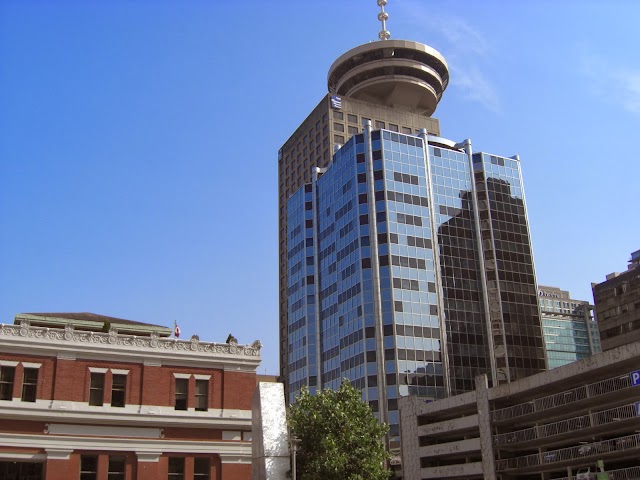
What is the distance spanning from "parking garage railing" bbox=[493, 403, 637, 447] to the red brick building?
25.8 metres

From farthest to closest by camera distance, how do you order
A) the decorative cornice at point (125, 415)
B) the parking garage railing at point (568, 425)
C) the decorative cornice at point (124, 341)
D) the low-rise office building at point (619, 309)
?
1. the low-rise office building at point (619, 309)
2. the parking garage railing at point (568, 425)
3. the decorative cornice at point (124, 341)
4. the decorative cornice at point (125, 415)

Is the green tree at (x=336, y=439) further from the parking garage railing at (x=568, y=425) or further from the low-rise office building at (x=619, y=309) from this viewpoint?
the low-rise office building at (x=619, y=309)

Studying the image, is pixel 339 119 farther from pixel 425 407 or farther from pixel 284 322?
pixel 425 407

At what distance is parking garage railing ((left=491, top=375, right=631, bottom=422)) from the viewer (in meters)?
52.6

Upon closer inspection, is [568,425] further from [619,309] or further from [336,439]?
[619,309]

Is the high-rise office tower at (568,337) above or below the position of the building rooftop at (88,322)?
above

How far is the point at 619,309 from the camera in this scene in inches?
3967

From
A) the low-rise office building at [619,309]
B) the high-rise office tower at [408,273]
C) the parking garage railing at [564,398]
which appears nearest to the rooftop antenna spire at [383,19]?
the high-rise office tower at [408,273]

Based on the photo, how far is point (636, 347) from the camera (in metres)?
50.5

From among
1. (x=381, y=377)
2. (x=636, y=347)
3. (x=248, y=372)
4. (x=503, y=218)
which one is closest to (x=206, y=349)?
(x=248, y=372)

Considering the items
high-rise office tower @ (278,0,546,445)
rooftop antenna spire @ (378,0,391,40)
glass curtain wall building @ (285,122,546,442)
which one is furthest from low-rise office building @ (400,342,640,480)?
rooftop antenna spire @ (378,0,391,40)

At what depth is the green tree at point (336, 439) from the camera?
42344 mm

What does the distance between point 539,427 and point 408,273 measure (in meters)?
45.0

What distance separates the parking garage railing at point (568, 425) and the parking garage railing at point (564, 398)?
137 cm
